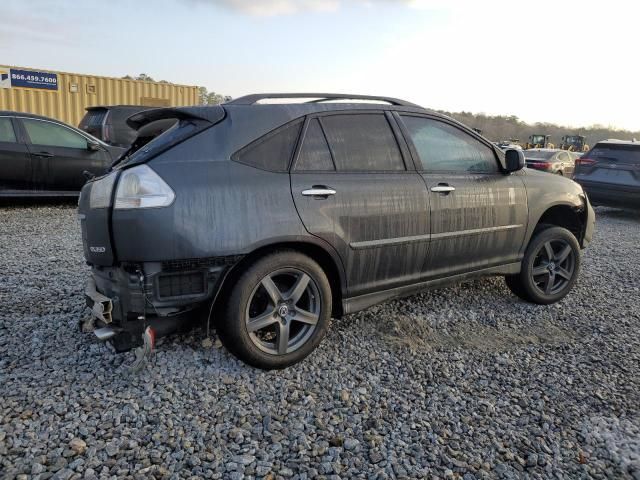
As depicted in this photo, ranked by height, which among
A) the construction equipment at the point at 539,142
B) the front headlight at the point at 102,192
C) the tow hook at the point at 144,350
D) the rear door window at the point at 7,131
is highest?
the construction equipment at the point at 539,142

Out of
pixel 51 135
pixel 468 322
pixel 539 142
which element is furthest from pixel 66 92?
pixel 539 142

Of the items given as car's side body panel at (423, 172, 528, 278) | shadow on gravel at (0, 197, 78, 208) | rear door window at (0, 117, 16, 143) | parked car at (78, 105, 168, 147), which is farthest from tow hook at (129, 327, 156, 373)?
parked car at (78, 105, 168, 147)

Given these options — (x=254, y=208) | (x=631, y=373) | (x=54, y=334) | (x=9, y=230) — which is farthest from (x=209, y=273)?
(x=9, y=230)

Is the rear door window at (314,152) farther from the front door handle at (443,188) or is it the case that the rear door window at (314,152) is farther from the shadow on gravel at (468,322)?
the shadow on gravel at (468,322)

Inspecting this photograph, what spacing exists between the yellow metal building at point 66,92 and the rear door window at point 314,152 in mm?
15563

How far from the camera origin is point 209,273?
2.75m

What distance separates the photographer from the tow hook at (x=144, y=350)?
106 inches

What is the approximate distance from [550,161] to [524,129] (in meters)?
65.3

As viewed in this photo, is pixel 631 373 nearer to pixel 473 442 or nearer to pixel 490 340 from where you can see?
pixel 490 340

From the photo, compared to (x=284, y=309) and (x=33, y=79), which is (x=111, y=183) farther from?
(x=33, y=79)

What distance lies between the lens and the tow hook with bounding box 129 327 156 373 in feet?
8.82

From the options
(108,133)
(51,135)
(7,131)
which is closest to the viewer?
(7,131)

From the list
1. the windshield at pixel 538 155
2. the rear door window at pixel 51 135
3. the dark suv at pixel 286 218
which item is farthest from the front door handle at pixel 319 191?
the windshield at pixel 538 155

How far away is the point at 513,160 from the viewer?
13.4ft
